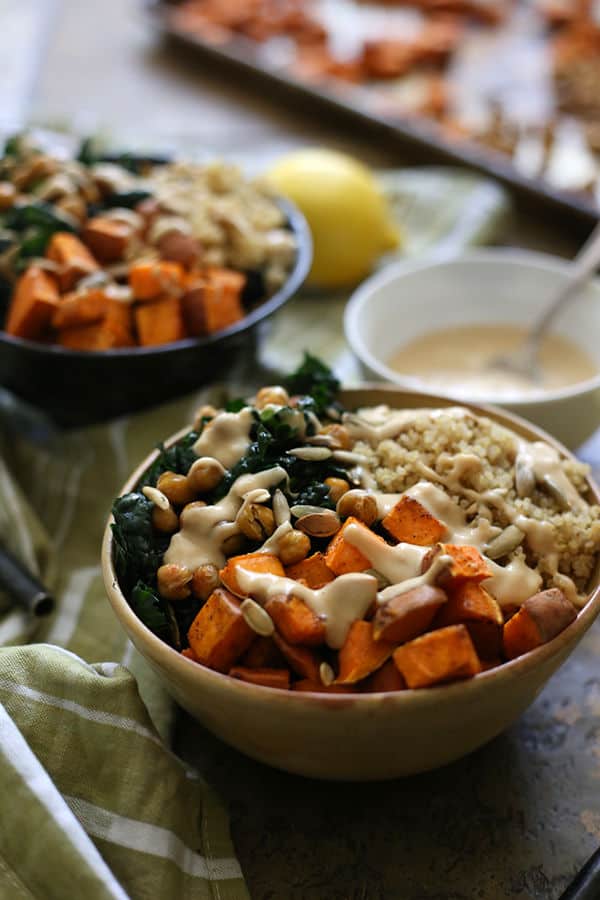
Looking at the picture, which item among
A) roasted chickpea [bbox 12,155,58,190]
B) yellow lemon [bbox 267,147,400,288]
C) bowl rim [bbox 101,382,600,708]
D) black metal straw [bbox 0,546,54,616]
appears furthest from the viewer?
yellow lemon [bbox 267,147,400,288]

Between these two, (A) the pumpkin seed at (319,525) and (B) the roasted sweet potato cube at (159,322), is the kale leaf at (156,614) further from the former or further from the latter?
(B) the roasted sweet potato cube at (159,322)

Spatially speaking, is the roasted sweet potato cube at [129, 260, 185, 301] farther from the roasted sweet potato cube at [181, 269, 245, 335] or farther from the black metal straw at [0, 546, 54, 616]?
the black metal straw at [0, 546, 54, 616]

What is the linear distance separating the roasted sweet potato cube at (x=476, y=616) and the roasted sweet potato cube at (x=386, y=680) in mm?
51

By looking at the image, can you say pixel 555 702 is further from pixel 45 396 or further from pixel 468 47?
pixel 468 47

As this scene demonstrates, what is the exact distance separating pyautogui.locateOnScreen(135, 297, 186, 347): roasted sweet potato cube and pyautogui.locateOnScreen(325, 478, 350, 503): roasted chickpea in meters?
0.40

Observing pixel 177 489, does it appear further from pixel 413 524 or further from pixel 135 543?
pixel 413 524

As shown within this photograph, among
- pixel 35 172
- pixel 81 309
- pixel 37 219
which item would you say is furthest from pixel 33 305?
pixel 35 172

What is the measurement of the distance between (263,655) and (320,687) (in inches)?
2.2

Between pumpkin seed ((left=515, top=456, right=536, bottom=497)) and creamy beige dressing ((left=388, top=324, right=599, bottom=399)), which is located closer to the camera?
pumpkin seed ((left=515, top=456, right=536, bottom=497))

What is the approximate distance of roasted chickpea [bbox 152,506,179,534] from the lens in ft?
2.87

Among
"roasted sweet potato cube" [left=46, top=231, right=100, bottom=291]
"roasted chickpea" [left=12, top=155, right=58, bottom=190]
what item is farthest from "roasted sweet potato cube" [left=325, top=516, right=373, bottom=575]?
"roasted chickpea" [left=12, top=155, right=58, bottom=190]

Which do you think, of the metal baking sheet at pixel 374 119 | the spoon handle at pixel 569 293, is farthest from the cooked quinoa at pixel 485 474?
the metal baking sheet at pixel 374 119

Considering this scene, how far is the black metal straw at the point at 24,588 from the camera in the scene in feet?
3.42

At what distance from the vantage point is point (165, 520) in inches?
34.4
